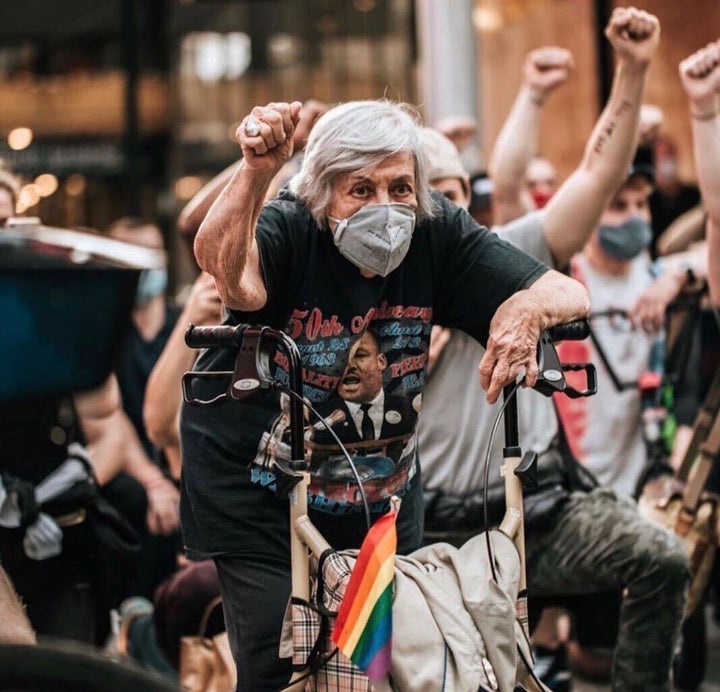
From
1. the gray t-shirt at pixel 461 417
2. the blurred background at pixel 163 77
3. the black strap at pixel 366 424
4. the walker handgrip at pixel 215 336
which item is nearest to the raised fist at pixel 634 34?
the gray t-shirt at pixel 461 417

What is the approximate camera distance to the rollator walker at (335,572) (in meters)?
3.68

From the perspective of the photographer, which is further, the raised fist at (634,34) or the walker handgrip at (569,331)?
the raised fist at (634,34)

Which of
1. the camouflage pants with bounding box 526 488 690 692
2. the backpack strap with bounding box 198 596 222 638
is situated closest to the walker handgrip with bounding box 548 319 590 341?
the camouflage pants with bounding box 526 488 690 692

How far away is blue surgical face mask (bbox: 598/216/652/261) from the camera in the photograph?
652 centimetres

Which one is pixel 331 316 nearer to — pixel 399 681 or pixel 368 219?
pixel 368 219

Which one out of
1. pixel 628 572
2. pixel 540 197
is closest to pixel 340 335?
pixel 628 572

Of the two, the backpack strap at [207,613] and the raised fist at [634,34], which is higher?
the raised fist at [634,34]

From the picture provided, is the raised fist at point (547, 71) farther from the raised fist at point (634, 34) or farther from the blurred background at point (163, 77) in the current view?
the blurred background at point (163, 77)

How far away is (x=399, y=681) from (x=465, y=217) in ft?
4.42

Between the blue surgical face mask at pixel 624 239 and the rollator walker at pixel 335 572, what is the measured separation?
8.59 feet

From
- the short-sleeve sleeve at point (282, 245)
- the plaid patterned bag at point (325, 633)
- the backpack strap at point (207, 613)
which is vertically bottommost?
the backpack strap at point (207, 613)

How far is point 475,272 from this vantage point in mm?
4398

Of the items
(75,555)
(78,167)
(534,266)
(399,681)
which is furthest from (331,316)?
(78,167)

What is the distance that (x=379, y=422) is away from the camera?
4.27m
